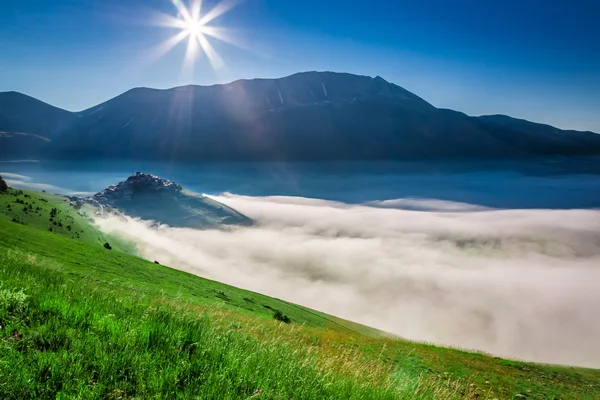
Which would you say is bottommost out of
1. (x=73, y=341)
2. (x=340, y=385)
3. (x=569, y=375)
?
(x=569, y=375)

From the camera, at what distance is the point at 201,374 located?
469 centimetres

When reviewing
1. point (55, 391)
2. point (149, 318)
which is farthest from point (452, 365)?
point (55, 391)

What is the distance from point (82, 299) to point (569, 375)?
1471 inches

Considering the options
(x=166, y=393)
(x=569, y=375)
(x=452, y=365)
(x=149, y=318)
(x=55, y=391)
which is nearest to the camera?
(x=55, y=391)

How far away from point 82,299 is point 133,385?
361 cm

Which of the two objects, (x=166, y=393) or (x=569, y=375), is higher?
(x=166, y=393)

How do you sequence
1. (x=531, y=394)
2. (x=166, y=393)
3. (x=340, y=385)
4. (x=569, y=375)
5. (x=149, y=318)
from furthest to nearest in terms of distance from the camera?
(x=569, y=375), (x=531, y=394), (x=149, y=318), (x=340, y=385), (x=166, y=393)

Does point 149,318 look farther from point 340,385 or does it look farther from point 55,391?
point 340,385

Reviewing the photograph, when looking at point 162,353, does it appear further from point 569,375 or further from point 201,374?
point 569,375

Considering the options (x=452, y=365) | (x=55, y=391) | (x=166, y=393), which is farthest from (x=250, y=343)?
(x=452, y=365)

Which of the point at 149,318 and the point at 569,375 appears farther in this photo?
the point at 569,375

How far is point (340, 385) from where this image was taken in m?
5.74

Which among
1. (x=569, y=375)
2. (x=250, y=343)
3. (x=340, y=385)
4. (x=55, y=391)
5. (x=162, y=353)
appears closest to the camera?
(x=55, y=391)

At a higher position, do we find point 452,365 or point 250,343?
point 250,343
